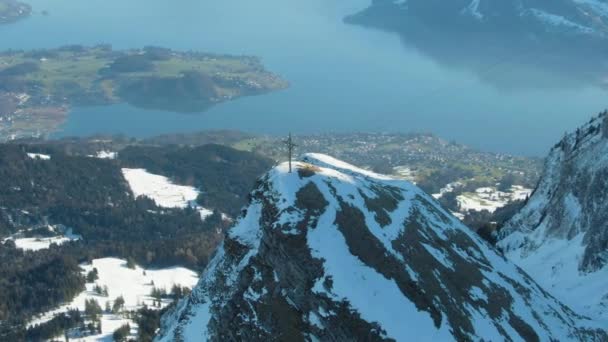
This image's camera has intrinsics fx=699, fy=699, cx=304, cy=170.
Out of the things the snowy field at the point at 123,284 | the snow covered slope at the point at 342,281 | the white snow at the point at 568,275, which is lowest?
the snowy field at the point at 123,284

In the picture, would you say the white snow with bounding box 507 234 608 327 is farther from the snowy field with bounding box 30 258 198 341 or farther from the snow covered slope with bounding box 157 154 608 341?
the snowy field with bounding box 30 258 198 341

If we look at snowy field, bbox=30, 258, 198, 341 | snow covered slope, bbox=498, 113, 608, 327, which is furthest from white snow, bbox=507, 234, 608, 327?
snowy field, bbox=30, 258, 198, 341

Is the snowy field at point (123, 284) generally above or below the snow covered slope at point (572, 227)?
below

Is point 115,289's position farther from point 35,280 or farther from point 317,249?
point 317,249

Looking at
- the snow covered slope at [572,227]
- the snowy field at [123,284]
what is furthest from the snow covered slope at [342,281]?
the snowy field at [123,284]

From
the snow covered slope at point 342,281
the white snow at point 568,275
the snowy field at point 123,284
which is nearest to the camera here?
the snow covered slope at point 342,281

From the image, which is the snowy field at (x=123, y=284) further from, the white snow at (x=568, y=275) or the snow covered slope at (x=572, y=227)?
the white snow at (x=568, y=275)

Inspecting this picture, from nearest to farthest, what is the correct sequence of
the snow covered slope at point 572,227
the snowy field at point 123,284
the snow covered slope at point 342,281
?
1. the snow covered slope at point 342,281
2. the snow covered slope at point 572,227
3. the snowy field at point 123,284

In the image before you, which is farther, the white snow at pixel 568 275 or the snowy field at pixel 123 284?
the snowy field at pixel 123 284
